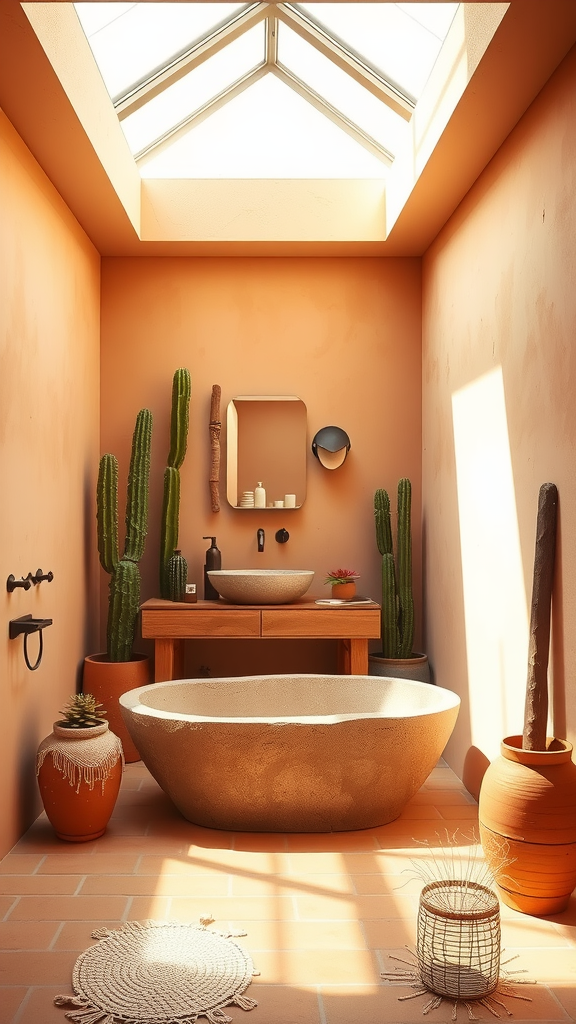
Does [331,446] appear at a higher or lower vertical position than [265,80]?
lower

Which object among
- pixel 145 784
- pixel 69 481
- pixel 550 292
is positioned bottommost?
pixel 145 784

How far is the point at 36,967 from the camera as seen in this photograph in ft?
8.13

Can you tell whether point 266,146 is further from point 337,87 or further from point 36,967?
point 36,967

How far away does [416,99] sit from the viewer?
13.7 ft

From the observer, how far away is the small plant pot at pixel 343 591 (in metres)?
4.91

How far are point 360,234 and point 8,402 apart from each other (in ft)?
8.03

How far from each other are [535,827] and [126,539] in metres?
2.85

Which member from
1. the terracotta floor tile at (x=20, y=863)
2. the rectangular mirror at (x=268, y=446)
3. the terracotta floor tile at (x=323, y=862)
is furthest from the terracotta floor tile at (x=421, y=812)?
the rectangular mirror at (x=268, y=446)

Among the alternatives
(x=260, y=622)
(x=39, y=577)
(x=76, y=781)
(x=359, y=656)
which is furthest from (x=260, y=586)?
(x=76, y=781)

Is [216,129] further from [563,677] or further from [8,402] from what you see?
[563,677]

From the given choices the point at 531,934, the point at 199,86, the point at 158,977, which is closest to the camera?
the point at 158,977

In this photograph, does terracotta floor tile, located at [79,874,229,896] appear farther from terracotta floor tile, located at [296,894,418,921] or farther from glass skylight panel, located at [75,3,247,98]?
glass skylight panel, located at [75,3,247,98]

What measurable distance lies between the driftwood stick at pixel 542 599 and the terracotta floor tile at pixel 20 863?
1.85 metres

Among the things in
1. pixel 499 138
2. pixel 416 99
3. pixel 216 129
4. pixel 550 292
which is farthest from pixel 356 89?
pixel 550 292
